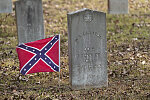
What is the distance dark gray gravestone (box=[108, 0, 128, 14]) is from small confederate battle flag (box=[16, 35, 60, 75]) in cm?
737

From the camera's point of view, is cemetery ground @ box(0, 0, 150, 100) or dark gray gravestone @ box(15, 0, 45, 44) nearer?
cemetery ground @ box(0, 0, 150, 100)

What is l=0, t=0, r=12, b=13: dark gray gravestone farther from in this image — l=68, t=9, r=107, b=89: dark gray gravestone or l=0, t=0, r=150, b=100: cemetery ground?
l=68, t=9, r=107, b=89: dark gray gravestone

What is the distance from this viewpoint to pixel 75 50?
6.83 metres

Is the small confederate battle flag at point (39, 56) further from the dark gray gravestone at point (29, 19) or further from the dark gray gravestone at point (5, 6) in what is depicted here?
the dark gray gravestone at point (5, 6)

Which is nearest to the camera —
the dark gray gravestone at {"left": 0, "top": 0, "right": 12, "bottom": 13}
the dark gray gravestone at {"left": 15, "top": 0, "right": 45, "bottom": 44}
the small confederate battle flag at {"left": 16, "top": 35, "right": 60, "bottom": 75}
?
the small confederate battle flag at {"left": 16, "top": 35, "right": 60, "bottom": 75}

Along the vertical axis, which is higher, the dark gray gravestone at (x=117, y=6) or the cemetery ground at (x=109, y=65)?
the dark gray gravestone at (x=117, y=6)

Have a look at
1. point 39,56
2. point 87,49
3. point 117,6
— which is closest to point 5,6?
point 117,6

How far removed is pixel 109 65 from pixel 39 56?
2602 millimetres

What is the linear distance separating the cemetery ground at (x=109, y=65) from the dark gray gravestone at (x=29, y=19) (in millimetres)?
700

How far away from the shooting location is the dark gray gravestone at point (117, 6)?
13859 millimetres

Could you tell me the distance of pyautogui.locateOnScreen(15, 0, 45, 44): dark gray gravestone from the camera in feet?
33.7

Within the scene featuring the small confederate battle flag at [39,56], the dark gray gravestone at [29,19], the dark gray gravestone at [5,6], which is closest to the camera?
the small confederate battle flag at [39,56]

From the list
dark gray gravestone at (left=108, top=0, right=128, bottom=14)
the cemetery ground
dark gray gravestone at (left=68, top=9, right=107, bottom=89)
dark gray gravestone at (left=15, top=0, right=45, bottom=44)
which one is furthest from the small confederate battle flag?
dark gray gravestone at (left=108, top=0, right=128, bottom=14)

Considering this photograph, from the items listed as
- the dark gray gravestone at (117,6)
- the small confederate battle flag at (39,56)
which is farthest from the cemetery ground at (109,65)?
the small confederate battle flag at (39,56)
